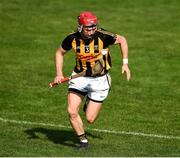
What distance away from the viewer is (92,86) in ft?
51.4

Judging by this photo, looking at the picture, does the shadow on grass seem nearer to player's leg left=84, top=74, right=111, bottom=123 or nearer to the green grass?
the green grass

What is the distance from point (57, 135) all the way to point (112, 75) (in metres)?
6.37

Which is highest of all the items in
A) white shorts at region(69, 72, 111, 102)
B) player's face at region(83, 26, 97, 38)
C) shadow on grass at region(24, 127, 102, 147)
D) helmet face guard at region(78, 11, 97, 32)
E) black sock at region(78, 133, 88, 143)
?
helmet face guard at region(78, 11, 97, 32)

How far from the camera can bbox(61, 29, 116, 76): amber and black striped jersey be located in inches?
607

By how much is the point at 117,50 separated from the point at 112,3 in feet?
23.0

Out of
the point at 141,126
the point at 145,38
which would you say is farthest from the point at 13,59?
the point at 141,126

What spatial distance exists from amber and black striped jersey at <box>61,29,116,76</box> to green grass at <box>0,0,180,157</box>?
1.73 m

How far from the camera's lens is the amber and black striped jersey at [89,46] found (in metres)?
15.4

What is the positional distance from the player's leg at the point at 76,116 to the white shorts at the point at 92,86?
14cm

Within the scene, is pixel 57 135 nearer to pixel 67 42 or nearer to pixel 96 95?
pixel 96 95

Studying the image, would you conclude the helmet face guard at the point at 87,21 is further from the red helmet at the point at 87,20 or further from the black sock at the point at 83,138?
the black sock at the point at 83,138

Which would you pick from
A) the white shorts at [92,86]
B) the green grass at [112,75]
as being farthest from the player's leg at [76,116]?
the green grass at [112,75]

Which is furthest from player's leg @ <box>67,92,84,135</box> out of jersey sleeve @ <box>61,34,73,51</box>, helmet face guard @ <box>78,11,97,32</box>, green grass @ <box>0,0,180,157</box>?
helmet face guard @ <box>78,11,97,32</box>

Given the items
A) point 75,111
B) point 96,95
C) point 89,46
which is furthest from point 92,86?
point 89,46
